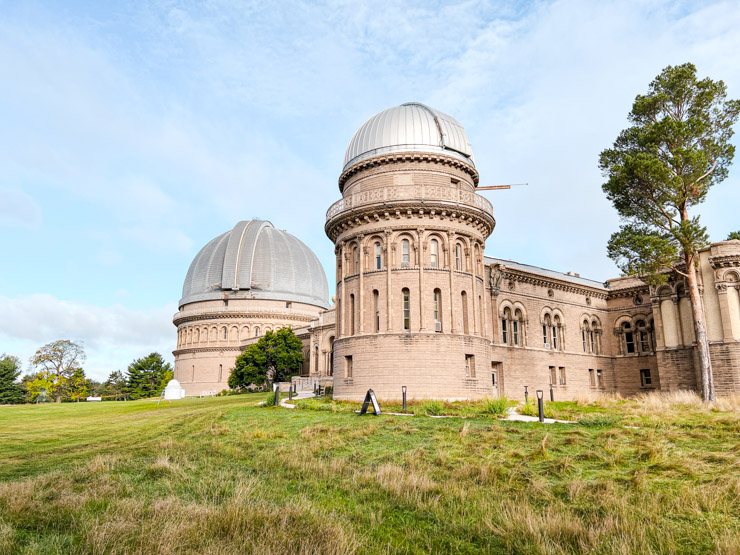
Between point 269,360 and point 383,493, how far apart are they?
45431mm

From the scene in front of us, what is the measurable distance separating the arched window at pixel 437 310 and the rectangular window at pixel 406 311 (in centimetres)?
152

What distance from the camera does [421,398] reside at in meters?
26.0

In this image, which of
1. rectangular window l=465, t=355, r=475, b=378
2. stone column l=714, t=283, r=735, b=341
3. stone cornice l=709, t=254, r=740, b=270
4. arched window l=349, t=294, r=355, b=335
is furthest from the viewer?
stone cornice l=709, t=254, r=740, b=270

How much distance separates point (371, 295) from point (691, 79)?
2146 centimetres

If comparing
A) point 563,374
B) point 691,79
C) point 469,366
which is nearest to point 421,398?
point 469,366

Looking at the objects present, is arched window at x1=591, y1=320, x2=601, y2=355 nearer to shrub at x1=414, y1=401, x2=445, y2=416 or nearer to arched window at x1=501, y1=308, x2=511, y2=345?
arched window at x1=501, y1=308, x2=511, y2=345

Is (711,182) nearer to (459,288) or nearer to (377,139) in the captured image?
(459,288)

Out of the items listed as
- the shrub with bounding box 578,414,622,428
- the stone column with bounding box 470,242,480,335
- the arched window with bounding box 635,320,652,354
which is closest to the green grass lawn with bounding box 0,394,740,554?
the shrub with bounding box 578,414,622,428

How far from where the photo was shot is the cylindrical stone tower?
88.0ft

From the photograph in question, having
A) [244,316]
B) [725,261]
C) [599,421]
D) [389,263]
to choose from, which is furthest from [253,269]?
[599,421]

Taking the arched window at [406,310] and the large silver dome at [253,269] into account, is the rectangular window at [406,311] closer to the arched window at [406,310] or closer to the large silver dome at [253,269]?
the arched window at [406,310]

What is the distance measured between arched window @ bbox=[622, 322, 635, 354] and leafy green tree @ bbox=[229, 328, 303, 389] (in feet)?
101

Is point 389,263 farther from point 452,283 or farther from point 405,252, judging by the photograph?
point 452,283

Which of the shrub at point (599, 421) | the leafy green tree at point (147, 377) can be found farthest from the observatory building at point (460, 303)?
the leafy green tree at point (147, 377)
